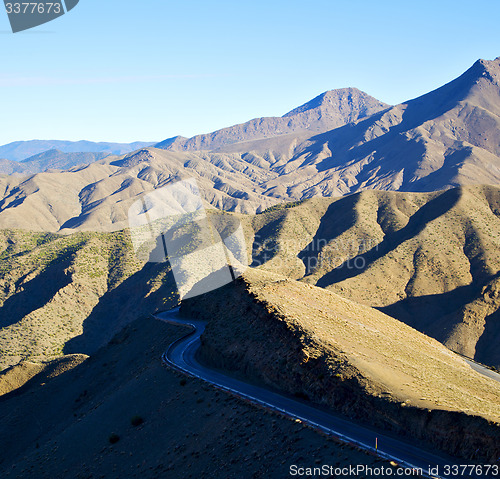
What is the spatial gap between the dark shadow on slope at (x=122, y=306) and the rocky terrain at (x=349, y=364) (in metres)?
57.3

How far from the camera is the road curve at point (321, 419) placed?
19720mm

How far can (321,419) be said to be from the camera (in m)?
24.1

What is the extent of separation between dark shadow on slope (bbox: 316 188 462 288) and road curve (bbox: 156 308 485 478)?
77.4m

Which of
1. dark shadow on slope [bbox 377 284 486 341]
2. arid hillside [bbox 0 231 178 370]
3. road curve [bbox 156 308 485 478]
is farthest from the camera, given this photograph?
dark shadow on slope [bbox 377 284 486 341]

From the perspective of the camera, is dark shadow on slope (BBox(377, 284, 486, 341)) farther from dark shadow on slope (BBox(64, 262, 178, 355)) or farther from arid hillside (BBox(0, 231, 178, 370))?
arid hillside (BBox(0, 231, 178, 370))

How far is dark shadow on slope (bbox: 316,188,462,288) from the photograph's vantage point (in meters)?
114

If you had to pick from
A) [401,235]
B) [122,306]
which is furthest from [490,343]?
[122,306]

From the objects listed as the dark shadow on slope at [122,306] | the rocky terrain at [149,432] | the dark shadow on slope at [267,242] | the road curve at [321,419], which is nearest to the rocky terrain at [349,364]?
the road curve at [321,419]

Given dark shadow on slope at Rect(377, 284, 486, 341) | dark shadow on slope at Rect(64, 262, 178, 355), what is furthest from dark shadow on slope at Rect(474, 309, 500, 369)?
dark shadow on slope at Rect(64, 262, 178, 355)

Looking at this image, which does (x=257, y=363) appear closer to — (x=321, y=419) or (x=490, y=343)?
(x=321, y=419)

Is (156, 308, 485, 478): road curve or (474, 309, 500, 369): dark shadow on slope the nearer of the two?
(156, 308, 485, 478): road curve

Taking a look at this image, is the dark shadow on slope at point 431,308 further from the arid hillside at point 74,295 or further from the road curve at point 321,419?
the road curve at point 321,419

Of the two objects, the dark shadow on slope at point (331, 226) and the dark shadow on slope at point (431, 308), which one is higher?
the dark shadow on slope at point (331, 226)

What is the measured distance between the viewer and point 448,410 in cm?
2170
